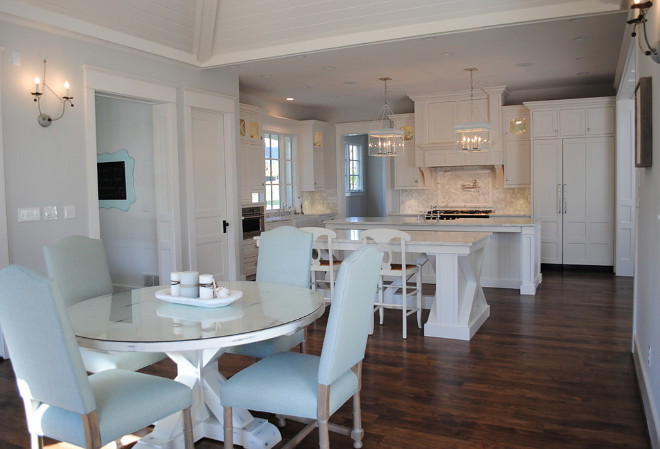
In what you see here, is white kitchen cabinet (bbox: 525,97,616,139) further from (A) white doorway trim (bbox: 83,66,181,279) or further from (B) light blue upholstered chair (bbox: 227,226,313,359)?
(B) light blue upholstered chair (bbox: 227,226,313,359)

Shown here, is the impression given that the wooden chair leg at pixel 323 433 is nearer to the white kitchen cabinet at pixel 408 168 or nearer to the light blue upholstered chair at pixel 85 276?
the light blue upholstered chair at pixel 85 276

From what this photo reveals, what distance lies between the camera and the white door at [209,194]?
6102 millimetres

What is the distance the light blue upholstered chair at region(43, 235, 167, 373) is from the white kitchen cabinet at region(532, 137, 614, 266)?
634 centimetres

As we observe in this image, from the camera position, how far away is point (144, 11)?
4961mm

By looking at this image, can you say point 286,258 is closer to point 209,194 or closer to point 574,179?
point 209,194

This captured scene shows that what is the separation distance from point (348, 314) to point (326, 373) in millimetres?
252

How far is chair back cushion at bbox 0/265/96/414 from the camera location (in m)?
1.95

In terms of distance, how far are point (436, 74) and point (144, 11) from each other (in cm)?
367

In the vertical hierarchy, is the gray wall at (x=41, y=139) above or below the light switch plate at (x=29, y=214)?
above

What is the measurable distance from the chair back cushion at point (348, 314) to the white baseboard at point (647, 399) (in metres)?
1.41

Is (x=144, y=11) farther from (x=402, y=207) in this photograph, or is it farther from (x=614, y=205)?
(x=614, y=205)

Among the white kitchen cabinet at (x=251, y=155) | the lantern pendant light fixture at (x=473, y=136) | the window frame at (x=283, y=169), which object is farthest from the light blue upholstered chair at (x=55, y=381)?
the window frame at (x=283, y=169)

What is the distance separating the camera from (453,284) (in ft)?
15.0

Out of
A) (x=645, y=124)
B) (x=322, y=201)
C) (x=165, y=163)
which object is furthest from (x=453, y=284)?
(x=322, y=201)
